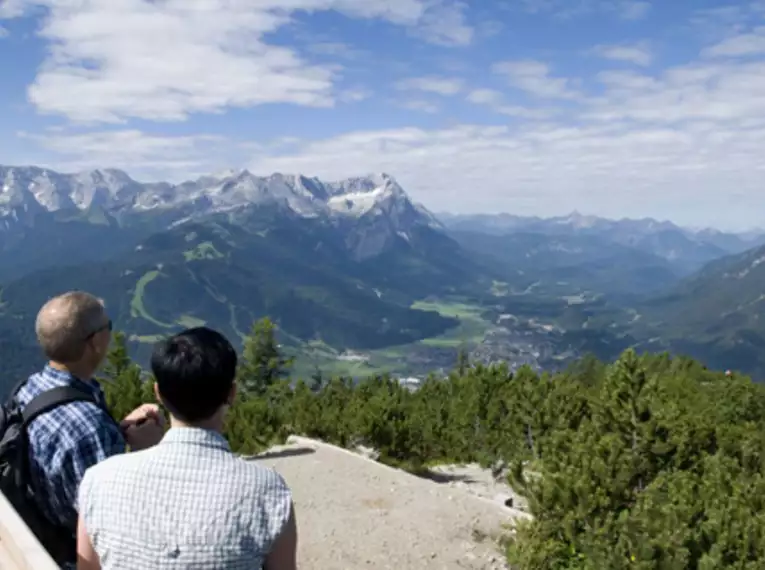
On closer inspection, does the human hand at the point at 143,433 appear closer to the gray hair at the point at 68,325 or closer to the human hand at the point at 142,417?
the human hand at the point at 142,417

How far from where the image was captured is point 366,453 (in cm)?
2216

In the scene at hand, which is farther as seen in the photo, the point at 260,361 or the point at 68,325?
the point at 260,361

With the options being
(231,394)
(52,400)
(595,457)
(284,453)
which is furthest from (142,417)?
(284,453)

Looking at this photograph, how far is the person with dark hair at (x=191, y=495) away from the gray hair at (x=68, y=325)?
101 centimetres

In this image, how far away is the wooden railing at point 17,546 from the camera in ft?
11.2

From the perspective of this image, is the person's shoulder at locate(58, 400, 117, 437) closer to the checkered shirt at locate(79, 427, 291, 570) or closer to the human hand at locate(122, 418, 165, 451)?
the human hand at locate(122, 418, 165, 451)

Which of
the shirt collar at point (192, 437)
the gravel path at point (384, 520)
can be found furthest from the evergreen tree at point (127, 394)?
the shirt collar at point (192, 437)

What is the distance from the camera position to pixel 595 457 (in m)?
11.1

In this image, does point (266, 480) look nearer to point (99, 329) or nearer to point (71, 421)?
point (71, 421)

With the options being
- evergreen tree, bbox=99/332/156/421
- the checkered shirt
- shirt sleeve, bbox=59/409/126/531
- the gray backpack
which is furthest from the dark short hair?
evergreen tree, bbox=99/332/156/421

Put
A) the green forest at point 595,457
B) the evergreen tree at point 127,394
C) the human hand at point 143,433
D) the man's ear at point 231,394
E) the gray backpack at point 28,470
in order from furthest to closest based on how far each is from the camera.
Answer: the evergreen tree at point 127,394, the green forest at point 595,457, the human hand at point 143,433, the gray backpack at point 28,470, the man's ear at point 231,394

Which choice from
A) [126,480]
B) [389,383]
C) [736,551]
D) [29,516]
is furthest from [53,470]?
[389,383]

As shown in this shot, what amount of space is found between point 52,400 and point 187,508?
138 cm

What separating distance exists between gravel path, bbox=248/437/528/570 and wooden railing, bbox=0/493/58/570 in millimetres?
8879
